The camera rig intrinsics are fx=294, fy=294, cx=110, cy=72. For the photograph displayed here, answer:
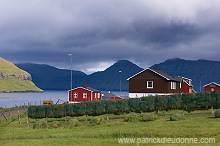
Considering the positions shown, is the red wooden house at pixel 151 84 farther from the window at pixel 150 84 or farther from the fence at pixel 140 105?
the fence at pixel 140 105

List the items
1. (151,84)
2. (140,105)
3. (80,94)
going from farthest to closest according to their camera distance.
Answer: (80,94)
(151,84)
(140,105)

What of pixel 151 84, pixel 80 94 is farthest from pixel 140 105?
pixel 80 94

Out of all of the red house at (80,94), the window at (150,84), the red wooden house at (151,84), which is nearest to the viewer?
the red wooden house at (151,84)

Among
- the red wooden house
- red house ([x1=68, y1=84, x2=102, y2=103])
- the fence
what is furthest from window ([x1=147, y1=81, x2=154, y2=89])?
the fence

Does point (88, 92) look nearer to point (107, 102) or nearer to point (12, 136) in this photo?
point (107, 102)

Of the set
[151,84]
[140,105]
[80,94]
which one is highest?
[151,84]

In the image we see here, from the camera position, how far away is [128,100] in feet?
155

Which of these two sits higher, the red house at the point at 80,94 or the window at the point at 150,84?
the window at the point at 150,84

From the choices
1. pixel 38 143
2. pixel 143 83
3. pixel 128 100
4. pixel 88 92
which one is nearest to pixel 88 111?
pixel 128 100

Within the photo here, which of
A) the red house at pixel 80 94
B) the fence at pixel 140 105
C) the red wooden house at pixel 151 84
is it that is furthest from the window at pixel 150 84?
the fence at pixel 140 105

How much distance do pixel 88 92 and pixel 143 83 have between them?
22440 millimetres

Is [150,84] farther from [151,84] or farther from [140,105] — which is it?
[140,105]

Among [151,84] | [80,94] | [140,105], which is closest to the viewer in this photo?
[140,105]

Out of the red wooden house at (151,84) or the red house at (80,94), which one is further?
the red house at (80,94)
